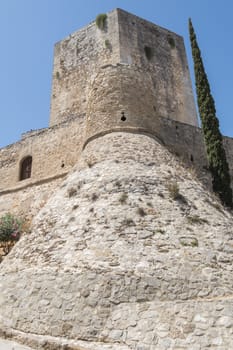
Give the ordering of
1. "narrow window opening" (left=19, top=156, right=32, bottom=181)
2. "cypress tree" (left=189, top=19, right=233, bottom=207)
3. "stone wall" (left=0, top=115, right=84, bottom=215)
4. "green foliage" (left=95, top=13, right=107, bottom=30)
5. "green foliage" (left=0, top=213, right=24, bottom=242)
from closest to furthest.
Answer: "green foliage" (left=0, top=213, right=24, bottom=242) < "cypress tree" (left=189, top=19, right=233, bottom=207) < "stone wall" (left=0, top=115, right=84, bottom=215) < "narrow window opening" (left=19, top=156, right=32, bottom=181) < "green foliage" (left=95, top=13, right=107, bottom=30)

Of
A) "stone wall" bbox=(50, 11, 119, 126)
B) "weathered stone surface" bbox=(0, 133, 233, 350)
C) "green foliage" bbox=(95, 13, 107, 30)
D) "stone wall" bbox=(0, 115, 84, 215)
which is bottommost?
"weathered stone surface" bbox=(0, 133, 233, 350)

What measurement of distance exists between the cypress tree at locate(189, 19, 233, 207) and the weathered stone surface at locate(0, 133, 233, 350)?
273cm

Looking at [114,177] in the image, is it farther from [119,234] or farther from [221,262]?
[221,262]

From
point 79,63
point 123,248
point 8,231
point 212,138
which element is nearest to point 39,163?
point 8,231

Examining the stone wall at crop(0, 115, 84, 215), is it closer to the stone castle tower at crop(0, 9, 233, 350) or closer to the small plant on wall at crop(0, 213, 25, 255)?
the stone castle tower at crop(0, 9, 233, 350)

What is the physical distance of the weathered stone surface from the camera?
4711 millimetres

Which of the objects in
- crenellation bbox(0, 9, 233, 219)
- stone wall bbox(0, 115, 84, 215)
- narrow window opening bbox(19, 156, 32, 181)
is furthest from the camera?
narrow window opening bbox(19, 156, 32, 181)

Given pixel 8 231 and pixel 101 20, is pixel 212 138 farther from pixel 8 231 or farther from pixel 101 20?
pixel 101 20

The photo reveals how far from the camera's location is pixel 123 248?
5.80 metres

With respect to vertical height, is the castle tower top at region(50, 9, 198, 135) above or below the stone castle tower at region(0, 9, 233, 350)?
above

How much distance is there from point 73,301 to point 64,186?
336cm

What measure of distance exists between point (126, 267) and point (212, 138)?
22.4 ft

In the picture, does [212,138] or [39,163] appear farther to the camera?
[39,163]


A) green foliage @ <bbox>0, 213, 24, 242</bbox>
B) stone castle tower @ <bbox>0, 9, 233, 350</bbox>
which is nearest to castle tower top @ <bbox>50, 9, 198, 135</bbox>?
stone castle tower @ <bbox>0, 9, 233, 350</bbox>
